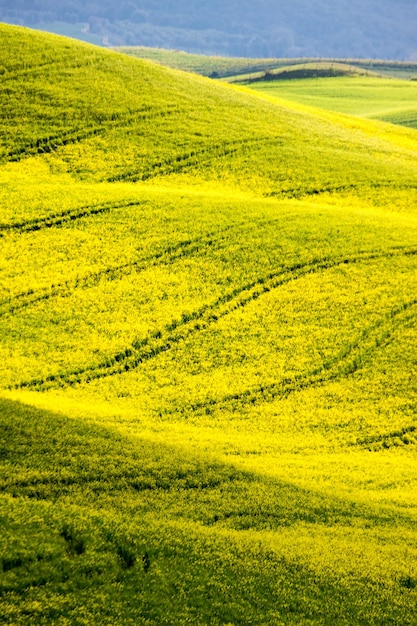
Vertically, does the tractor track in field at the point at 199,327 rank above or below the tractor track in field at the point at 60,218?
below

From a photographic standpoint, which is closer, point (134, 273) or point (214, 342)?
point (214, 342)

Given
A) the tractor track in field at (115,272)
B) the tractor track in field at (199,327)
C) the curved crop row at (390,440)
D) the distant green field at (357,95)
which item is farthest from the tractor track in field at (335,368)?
the distant green field at (357,95)

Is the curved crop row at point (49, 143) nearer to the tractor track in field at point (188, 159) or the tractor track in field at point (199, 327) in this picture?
the tractor track in field at point (188, 159)

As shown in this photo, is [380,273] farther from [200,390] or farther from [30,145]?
[30,145]

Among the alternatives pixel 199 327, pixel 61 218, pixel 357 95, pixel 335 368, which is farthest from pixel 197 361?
pixel 357 95

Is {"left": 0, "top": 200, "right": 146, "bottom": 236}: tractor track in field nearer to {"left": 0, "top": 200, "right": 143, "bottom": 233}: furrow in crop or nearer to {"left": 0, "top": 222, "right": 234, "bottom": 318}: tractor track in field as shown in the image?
{"left": 0, "top": 200, "right": 143, "bottom": 233}: furrow in crop

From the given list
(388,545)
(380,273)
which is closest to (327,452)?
(388,545)
